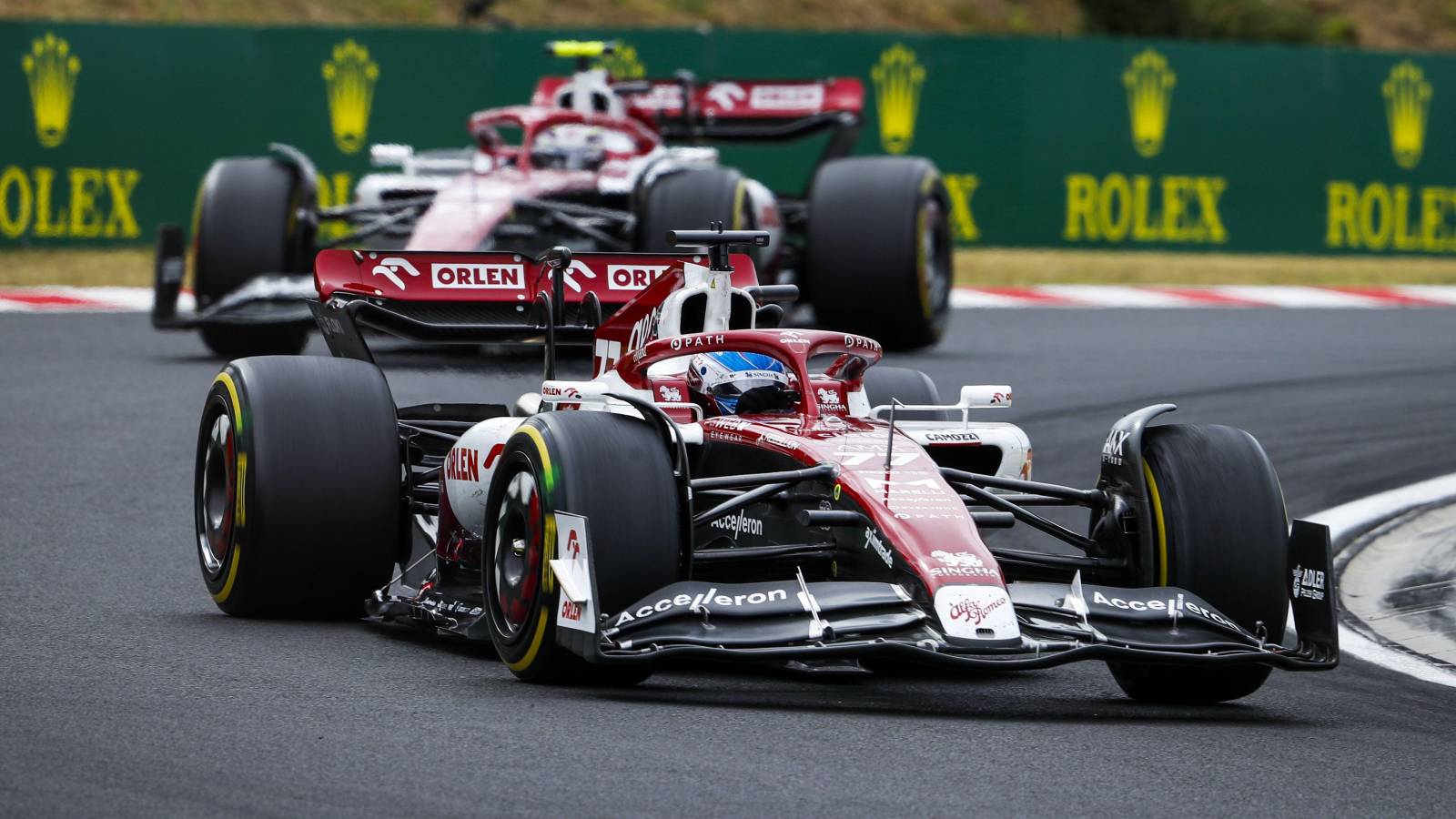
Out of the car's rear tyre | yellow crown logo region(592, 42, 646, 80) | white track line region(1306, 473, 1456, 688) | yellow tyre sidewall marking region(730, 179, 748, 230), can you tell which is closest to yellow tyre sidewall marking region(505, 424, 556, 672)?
white track line region(1306, 473, 1456, 688)

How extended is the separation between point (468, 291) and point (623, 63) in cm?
1312

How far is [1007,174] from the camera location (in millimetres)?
22188

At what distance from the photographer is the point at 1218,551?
22.1 feet

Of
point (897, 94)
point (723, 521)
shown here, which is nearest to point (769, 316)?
point (723, 521)

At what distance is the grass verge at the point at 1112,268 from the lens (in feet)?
63.7

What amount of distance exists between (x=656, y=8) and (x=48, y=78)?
48.6 ft

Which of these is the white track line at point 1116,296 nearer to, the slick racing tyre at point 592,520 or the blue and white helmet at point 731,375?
Result: the blue and white helmet at point 731,375

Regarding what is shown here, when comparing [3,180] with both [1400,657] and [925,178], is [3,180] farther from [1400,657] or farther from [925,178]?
[1400,657]

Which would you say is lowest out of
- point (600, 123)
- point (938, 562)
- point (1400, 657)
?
point (1400, 657)

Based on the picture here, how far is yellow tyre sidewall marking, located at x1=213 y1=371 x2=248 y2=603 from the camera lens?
25.1 feet

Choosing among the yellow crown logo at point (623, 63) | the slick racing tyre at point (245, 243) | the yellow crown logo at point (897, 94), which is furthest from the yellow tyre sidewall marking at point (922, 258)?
the yellow crown logo at point (623, 63)

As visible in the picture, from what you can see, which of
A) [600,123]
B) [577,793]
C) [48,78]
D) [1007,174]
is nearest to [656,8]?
[1007,174]

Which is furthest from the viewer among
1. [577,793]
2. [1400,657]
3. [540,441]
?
[1400,657]

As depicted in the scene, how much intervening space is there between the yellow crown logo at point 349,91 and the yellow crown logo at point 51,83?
84.0 inches
